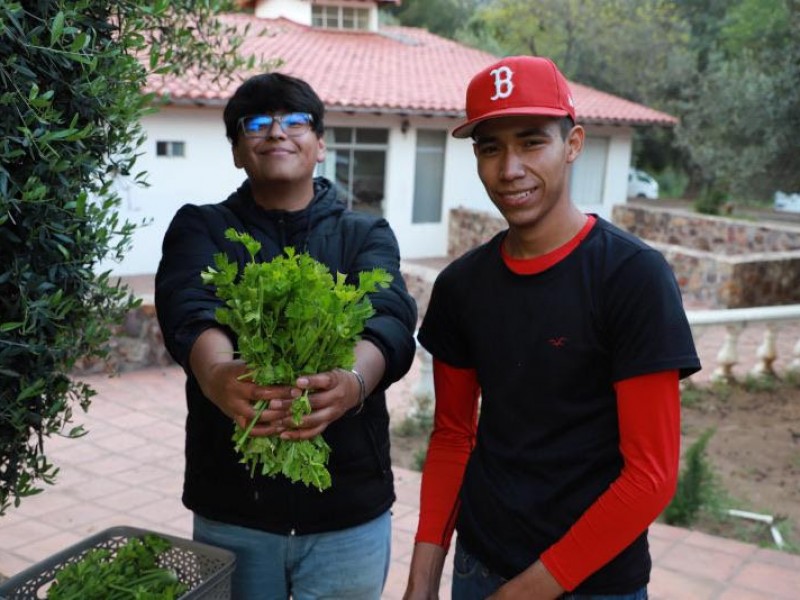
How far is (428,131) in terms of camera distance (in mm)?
17578

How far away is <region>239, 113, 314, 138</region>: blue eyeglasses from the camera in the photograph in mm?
2217

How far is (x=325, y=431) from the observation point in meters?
2.14

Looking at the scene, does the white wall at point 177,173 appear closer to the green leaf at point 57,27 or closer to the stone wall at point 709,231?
the stone wall at point 709,231

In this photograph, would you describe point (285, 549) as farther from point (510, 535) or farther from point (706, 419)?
point (706, 419)

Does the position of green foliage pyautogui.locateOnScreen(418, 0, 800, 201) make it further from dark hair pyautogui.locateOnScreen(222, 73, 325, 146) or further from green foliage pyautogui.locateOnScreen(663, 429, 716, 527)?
dark hair pyautogui.locateOnScreen(222, 73, 325, 146)

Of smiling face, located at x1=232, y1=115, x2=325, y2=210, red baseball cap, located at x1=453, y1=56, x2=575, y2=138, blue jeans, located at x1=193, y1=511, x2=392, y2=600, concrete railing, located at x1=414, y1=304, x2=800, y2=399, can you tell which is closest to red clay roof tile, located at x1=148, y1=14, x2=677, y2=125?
concrete railing, located at x1=414, y1=304, x2=800, y2=399

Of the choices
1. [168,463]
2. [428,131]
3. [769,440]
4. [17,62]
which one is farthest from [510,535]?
[428,131]

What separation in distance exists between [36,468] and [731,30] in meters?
30.0

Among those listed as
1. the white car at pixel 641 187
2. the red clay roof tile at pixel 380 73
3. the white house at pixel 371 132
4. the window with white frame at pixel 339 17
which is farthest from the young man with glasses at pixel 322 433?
the white car at pixel 641 187

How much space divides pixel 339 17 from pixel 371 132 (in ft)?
22.1

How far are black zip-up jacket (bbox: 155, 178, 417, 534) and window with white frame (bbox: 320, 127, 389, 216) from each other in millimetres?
14218

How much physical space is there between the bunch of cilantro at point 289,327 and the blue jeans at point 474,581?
1.43ft

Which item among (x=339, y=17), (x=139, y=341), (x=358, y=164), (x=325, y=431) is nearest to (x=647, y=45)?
(x=339, y=17)

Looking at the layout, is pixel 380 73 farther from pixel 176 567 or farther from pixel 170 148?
pixel 176 567
